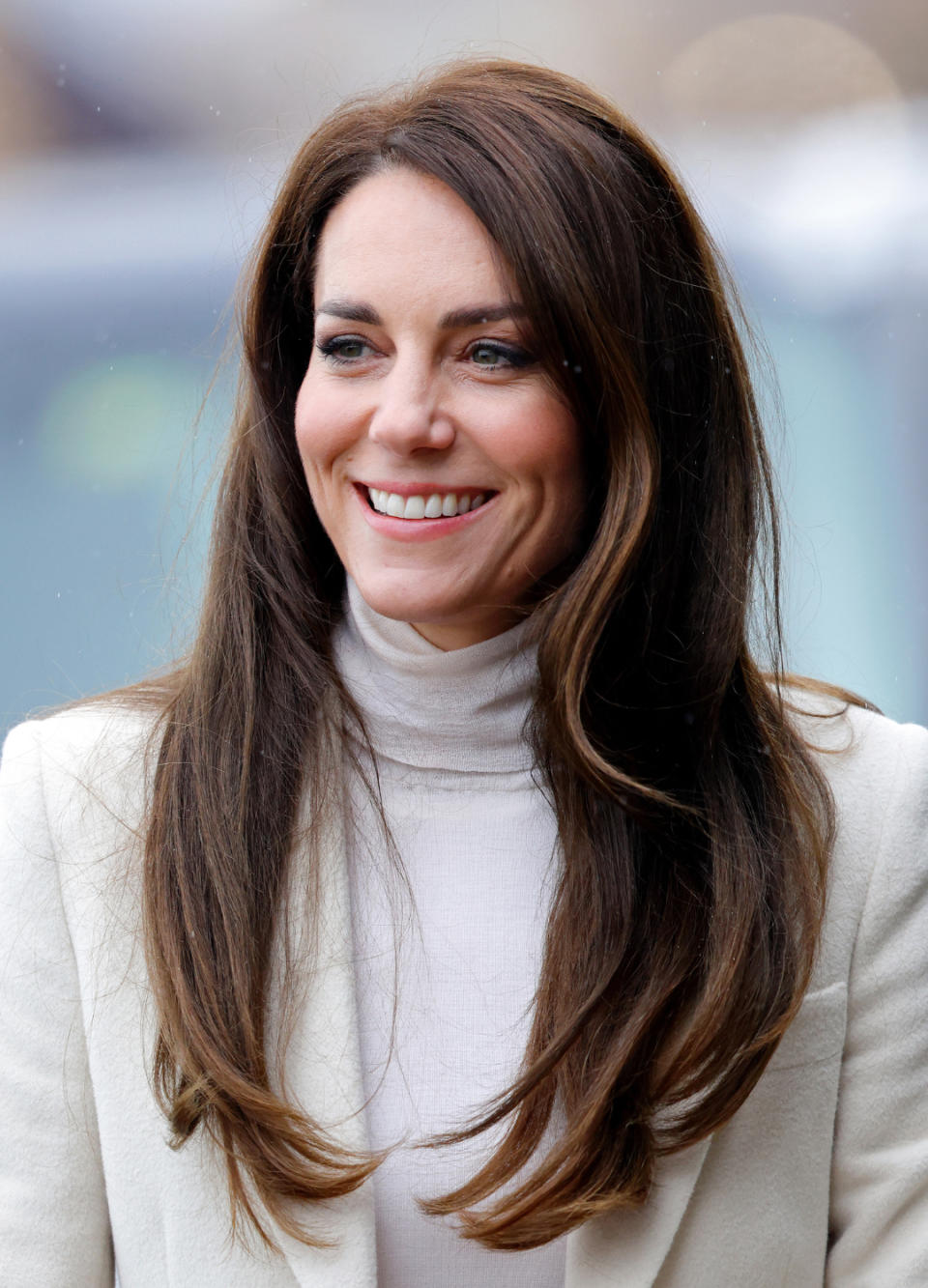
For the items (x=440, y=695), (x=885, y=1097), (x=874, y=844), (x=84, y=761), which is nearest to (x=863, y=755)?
(x=874, y=844)

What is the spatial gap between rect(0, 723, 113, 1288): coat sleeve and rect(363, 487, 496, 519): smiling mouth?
0.47 m

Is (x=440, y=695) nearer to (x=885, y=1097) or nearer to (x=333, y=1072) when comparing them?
(x=333, y=1072)

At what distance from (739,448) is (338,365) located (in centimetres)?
46

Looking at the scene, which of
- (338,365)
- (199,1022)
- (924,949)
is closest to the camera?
(199,1022)

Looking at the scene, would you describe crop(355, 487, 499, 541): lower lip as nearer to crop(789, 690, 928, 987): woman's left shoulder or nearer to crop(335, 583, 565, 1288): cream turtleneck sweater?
crop(335, 583, 565, 1288): cream turtleneck sweater

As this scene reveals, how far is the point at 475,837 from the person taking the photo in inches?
63.2

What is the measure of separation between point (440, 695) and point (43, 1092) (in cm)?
56

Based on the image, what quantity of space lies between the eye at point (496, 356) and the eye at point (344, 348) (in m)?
0.11

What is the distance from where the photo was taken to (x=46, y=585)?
3.20 m

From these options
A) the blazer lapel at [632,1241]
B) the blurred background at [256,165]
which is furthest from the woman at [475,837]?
the blurred background at [256,165]

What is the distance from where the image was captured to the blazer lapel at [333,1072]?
4.58ft

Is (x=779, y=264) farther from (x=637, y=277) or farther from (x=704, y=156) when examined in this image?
(x=637, y=277)

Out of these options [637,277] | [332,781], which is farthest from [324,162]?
[332,781]

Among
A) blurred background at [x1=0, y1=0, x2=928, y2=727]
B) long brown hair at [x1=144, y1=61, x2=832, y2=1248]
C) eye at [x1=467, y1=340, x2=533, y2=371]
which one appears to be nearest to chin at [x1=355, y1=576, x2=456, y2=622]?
long brown hair at [x1=144, y1=61, x2=832, y2=1248]
